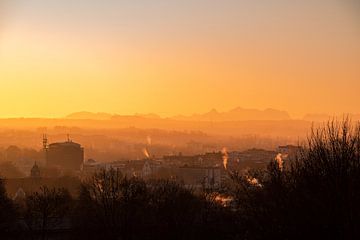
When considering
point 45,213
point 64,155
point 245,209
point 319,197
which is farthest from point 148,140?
point 319,197

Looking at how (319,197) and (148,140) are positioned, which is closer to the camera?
A: (319,197)

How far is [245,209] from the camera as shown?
1564 centimetres

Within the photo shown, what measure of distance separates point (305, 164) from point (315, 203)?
1.89 meters

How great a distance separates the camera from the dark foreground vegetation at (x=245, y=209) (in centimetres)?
1107

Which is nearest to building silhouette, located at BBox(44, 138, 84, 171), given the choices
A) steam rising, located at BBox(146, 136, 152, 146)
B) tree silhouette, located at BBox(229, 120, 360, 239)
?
steam rising, located at BBox(146, 136, 152, 146)

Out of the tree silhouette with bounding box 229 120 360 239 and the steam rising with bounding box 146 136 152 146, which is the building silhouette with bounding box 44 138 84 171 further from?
the tree silhouette with bounding box 229 120 360 239

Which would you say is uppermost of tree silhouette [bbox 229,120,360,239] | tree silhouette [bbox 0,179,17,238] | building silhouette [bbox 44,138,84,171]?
tree silhouette [bbox 229,120,360,239]

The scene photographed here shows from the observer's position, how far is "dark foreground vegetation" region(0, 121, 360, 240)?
36.3 feet

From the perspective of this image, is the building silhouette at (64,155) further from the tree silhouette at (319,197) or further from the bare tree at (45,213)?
the tree silhouette at (319,197)

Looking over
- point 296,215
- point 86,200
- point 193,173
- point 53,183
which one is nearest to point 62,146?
point 193,173

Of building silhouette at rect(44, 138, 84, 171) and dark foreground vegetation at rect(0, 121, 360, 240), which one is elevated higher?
dark foreground vegetation at rect(0, 121, 360, 240)

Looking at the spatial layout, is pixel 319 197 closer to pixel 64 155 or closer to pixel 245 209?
pixel 245 209

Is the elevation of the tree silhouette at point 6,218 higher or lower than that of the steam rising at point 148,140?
higher

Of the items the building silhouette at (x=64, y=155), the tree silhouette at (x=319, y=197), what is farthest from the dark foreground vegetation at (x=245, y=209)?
the building silhouette at (x=64, y=155)
